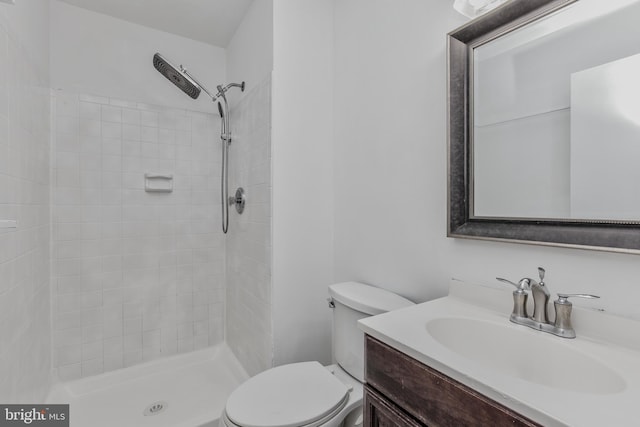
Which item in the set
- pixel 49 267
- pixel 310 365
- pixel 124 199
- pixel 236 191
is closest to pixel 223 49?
pixel 236 191

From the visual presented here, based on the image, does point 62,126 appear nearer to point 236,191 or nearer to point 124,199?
point 124,199

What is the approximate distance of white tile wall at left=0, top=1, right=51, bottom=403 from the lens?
3.59 ft

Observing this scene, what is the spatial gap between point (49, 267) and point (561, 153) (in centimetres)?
247

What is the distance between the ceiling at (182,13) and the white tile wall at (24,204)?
1.11ft

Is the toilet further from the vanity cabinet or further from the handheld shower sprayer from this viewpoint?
the handheld shower sprayer

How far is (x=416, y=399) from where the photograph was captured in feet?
2.31

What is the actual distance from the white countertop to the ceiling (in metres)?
1.93

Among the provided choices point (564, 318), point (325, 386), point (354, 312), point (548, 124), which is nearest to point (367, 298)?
point (354, 312)

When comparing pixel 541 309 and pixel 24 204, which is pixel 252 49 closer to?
pixel 24 204

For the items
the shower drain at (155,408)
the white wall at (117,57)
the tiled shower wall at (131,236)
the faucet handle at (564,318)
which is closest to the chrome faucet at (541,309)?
the faucet handle at (564,318)

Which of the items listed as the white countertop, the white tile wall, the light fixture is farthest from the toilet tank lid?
the white tile wall

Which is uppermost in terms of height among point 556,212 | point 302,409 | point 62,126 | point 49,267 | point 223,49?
point 223,49

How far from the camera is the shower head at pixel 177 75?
1.73m

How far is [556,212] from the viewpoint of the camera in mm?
835
